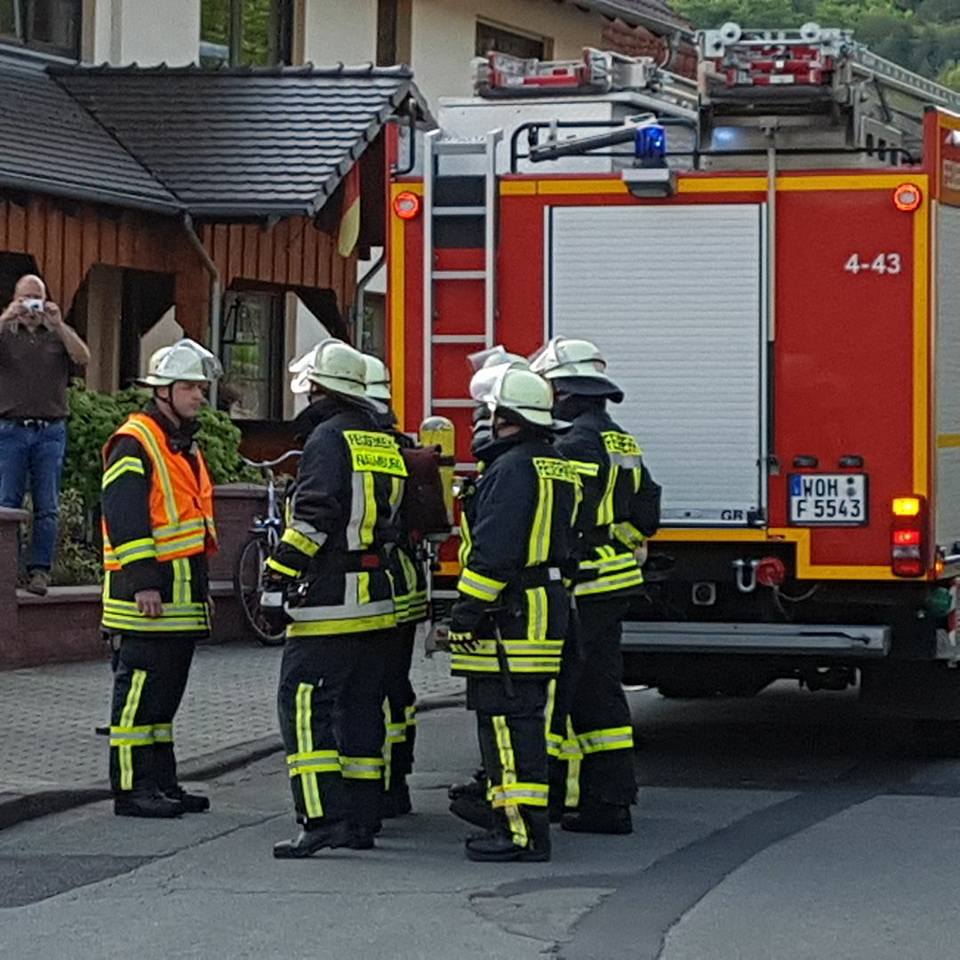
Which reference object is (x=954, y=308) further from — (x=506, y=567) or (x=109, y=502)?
(x=109, y=502)

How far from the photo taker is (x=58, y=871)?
901cm

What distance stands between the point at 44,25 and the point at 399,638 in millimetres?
13771

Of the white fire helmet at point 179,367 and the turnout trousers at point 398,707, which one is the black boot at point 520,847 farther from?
the white fire helmet at point 179,367

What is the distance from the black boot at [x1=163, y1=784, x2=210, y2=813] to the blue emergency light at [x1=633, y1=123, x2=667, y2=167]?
3381 millimetres

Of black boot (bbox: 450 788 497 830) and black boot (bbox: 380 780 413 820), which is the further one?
black boot (bbox: 380 780 413 820)

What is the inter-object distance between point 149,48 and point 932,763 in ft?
44.2

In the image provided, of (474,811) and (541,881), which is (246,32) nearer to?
(474,811)

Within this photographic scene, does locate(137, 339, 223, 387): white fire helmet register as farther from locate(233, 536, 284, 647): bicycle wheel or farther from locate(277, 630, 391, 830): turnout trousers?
locate(233, 536, 284, 647): bicycle wheel

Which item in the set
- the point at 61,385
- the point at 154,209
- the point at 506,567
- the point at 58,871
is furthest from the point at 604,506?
the point at 154,209

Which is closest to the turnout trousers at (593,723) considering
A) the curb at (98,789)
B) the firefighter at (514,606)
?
the firefighter at (514,606)

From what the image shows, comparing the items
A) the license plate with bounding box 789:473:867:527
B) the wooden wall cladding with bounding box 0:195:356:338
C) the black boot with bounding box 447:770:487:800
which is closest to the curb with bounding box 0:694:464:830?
the black boot with bounding box 447:770:487:800

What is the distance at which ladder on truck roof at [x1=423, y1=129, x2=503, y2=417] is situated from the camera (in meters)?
11.2

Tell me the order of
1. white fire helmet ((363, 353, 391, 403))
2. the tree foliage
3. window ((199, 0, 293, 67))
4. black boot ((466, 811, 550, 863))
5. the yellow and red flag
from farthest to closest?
the tree foliage < window ((199, 0, 293, 67)) < the yellow and red flag < white fire helmet ((363, 353, 391, 403)) < black boot ((466, 811, 550, 863))

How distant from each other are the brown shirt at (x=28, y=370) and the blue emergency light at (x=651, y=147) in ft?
17.3
